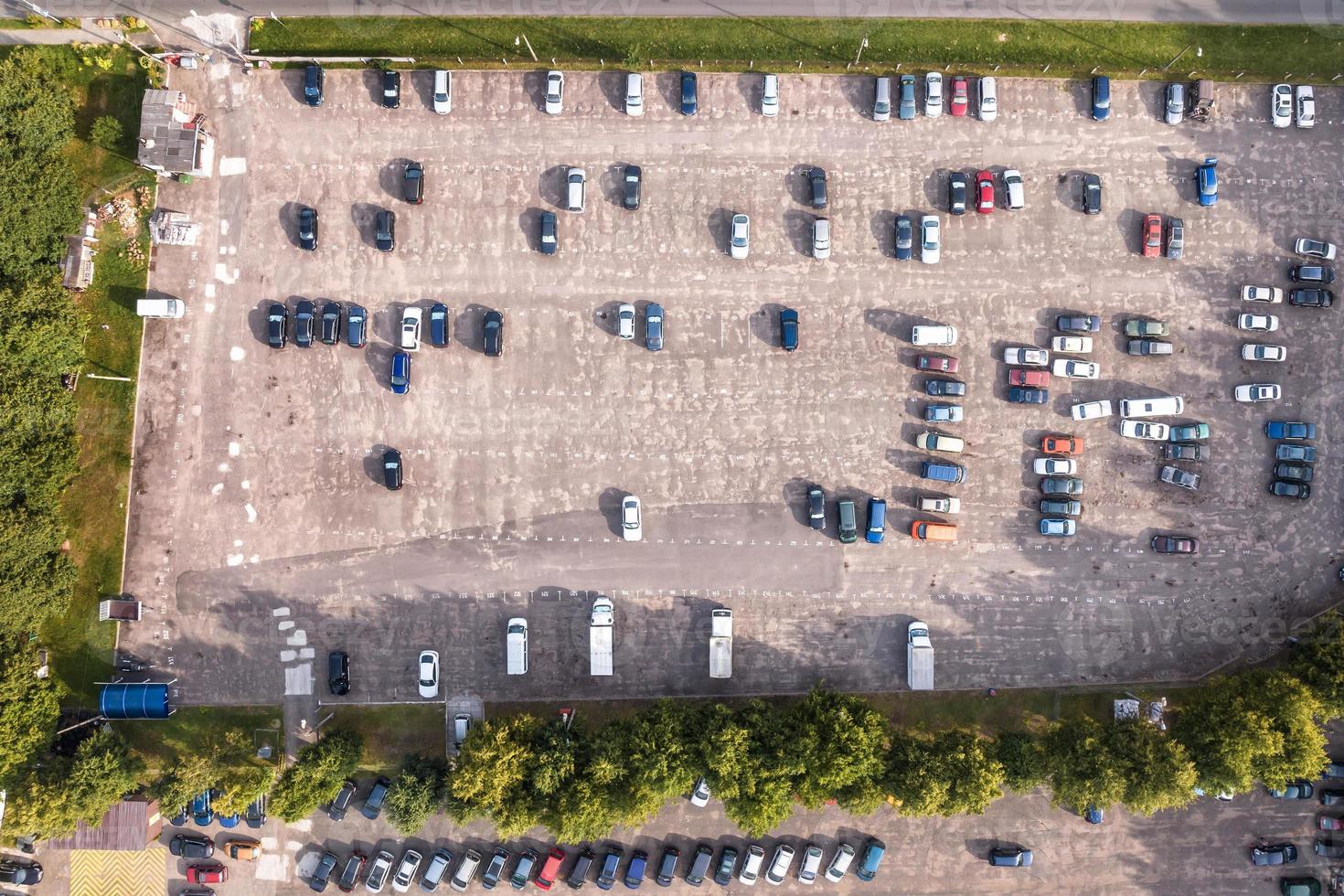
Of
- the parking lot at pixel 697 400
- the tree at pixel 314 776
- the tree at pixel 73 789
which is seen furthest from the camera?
the parking lot at pixel 697 400

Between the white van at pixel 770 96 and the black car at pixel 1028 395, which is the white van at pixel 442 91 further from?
the black car at pixel 1028 395

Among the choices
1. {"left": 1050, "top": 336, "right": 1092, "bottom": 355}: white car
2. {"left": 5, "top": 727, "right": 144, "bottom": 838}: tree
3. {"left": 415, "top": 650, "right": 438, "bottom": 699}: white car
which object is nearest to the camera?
{"left": 5, "top": 727, "right": 144, "bottom": 838}: tree

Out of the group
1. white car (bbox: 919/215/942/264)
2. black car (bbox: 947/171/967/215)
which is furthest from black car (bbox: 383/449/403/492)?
black car (bbox: 947/171/967/215)

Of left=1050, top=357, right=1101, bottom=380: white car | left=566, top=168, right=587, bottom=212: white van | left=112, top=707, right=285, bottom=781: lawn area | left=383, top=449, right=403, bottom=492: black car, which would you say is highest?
left=566, top=168, right=587, bottom=212: white van

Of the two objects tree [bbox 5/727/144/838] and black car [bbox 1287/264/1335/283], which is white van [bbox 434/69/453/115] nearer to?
tree [bbox 5/727/144/838]

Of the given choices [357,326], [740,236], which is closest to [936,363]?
[740,236]

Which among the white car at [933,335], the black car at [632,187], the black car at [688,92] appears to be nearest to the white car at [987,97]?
the white car at [933,335]
